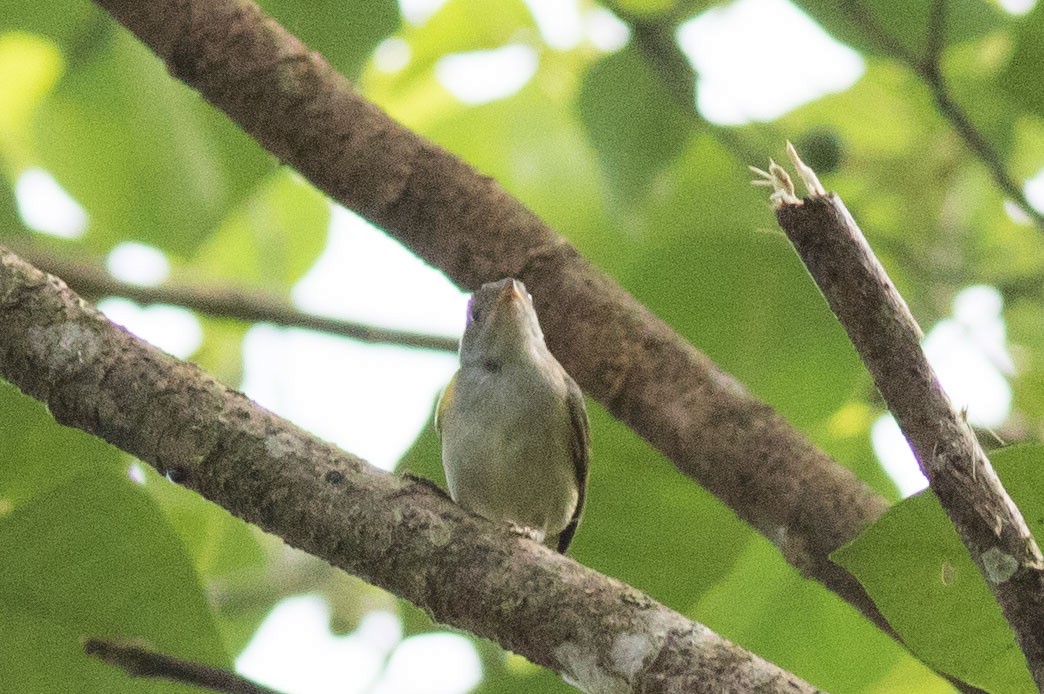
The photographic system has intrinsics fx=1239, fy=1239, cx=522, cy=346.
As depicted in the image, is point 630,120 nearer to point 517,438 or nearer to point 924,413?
point 517,438

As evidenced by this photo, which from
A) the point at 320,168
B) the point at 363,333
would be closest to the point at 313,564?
the point at 363,333

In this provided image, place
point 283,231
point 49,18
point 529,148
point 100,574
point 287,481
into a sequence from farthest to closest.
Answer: point 283,231 < point 529,148 < point 49,18 < point 100,574 < point 287,481

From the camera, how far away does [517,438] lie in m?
Result: 3.26

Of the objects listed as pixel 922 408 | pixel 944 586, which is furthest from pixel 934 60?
pixel 922 408

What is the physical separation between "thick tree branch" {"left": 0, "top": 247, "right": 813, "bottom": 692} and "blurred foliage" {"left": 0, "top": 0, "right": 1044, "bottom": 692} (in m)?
0.46

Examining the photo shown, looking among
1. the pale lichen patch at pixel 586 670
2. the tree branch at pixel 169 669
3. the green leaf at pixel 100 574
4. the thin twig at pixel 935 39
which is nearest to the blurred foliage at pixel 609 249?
the green leaf at pixel 100 574

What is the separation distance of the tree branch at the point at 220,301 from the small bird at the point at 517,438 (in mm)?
273

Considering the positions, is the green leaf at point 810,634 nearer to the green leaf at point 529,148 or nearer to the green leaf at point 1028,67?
the green leaf at point 1028,67

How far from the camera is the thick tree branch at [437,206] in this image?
2.65 meters

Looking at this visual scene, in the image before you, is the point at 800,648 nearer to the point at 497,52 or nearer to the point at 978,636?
the point at 978,636

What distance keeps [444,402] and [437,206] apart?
2.86ft

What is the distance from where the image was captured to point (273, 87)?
272 cm

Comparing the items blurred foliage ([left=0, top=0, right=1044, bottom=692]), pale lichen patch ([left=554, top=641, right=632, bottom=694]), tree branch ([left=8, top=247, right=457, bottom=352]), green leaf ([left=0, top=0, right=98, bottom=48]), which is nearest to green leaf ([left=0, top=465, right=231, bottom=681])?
blurred foliage ([left=0, top=0, right=1044, bottom=692])

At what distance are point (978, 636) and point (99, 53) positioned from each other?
2.62m
